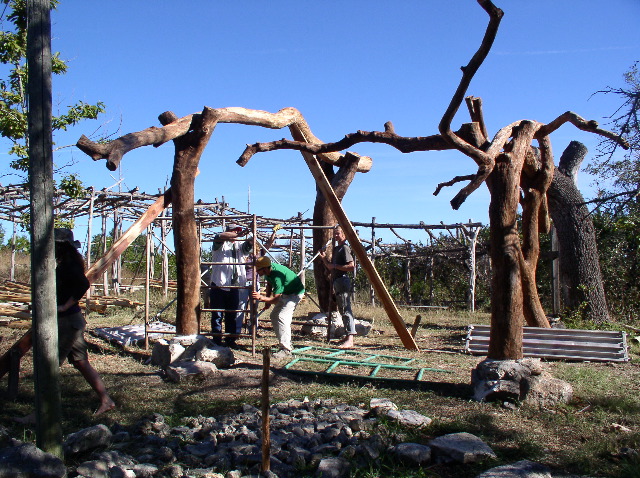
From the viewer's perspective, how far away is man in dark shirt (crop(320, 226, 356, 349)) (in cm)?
989

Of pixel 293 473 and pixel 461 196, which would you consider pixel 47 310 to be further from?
pixel 461 196

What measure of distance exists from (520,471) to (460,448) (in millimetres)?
493

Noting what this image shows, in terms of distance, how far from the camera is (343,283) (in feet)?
32.8

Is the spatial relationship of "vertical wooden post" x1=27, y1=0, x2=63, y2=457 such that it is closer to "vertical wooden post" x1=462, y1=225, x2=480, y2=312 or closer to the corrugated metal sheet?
the corrugated metal sheet

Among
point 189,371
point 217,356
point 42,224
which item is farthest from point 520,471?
point 217,356

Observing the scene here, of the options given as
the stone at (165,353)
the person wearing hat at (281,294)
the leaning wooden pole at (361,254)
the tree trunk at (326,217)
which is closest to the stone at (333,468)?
the stone at (165,353)

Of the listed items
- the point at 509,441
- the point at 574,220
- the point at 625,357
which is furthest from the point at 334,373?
the point at 574,220

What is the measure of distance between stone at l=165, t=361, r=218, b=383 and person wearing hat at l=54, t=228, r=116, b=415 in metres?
1.17

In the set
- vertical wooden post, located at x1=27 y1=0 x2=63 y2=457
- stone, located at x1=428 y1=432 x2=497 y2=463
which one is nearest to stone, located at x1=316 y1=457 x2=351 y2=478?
stone, located at x1=428 y1=432 x2=497 y2=463

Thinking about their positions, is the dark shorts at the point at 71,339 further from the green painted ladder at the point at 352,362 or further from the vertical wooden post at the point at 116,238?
the vertical wooden post at the point at 116,238

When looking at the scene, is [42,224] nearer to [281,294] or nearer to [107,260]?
[107,260]

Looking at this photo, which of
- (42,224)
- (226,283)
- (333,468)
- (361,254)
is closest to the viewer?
(42,224)

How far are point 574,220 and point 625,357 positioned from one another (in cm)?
371

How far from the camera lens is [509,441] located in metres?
4.73
